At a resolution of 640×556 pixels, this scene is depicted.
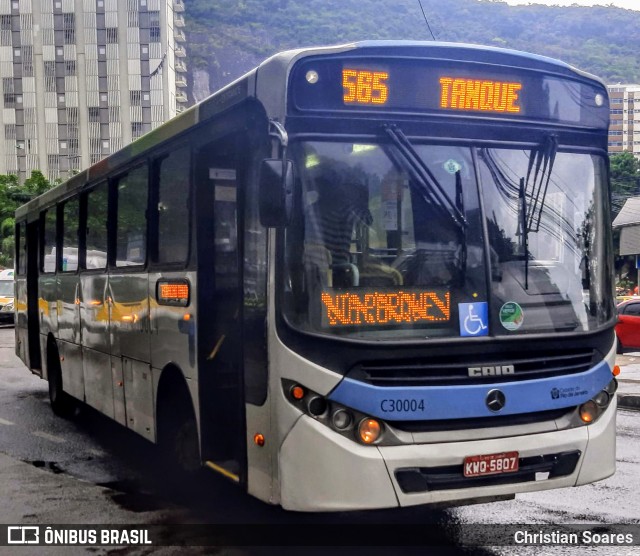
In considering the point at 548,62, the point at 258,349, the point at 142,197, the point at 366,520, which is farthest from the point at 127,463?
the point at 548,62

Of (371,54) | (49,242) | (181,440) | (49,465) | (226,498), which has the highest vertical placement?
(371,54)

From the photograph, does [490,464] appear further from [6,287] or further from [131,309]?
[6,287]

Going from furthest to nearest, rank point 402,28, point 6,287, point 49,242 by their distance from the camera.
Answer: point 402,28, point 6,287, point 49,242

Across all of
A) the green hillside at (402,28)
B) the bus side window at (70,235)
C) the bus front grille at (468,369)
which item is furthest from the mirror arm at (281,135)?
the green hillside at (402,28)

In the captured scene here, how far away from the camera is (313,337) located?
5430 mm

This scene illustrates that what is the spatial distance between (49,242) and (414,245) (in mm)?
8238

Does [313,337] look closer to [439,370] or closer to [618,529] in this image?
[439,370]

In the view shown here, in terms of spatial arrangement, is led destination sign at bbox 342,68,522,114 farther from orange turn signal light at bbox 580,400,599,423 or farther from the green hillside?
the green hillside

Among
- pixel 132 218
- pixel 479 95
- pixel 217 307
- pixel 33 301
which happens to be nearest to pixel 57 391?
pixel 33 301

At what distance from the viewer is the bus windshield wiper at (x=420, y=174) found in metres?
5.59

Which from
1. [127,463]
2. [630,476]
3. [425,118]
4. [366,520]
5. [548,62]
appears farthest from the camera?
[127,463]

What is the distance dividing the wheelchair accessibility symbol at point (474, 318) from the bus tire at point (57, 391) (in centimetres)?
779

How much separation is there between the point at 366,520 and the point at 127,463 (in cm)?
337

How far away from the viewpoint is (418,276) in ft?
18.2
